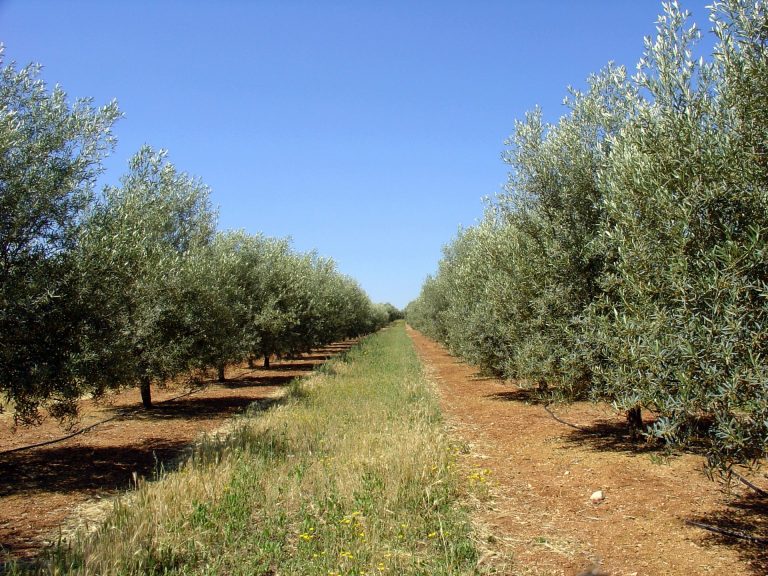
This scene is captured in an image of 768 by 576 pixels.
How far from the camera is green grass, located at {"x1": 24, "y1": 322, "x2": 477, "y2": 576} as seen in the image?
6.23m

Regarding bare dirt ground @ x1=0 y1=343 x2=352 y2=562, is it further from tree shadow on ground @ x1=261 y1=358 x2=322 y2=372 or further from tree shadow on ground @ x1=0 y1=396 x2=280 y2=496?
tree shadow on ground @ x1=261 y1=358 x2=322 y2=372

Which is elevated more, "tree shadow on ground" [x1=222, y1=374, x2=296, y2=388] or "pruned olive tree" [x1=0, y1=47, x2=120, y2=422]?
"pruned olive tree" [x1=0, y1=47, x2=120, y2=422]

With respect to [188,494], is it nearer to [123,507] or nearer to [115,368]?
[123,507]

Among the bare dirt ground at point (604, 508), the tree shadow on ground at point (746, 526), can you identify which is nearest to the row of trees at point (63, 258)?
the bare dirt ground at point (604, 508)

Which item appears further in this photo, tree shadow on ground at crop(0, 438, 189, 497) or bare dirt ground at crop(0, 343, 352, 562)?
tree shadow on ground at crop(0, 438, 189, 497)

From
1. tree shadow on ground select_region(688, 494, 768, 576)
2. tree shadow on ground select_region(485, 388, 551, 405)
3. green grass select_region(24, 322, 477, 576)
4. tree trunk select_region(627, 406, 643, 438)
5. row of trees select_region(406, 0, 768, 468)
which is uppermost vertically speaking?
row of trees select_region(406, 0, 768, 468)

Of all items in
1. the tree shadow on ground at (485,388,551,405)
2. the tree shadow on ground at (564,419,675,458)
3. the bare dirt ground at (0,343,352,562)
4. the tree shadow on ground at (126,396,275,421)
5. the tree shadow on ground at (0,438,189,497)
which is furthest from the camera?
the tree shadow on ground at (485,388,551,405)

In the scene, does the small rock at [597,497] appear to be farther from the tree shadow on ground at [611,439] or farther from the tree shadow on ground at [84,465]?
the tree shadow on ground at [84,465]

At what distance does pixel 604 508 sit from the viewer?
8.55 meters

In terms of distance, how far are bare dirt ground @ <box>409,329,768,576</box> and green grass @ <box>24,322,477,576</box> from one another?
795mm

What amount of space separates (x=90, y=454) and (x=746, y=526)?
43.3 ft

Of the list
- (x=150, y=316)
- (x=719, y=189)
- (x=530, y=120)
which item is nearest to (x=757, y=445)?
(x=719, y=189)

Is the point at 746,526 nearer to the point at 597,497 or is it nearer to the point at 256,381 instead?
the point at 597,497

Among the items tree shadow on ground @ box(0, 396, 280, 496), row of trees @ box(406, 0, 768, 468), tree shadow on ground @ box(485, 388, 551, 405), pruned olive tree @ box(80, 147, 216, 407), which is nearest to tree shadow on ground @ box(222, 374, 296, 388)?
pruned olive tree @ box(80, 147, 216, 407)
